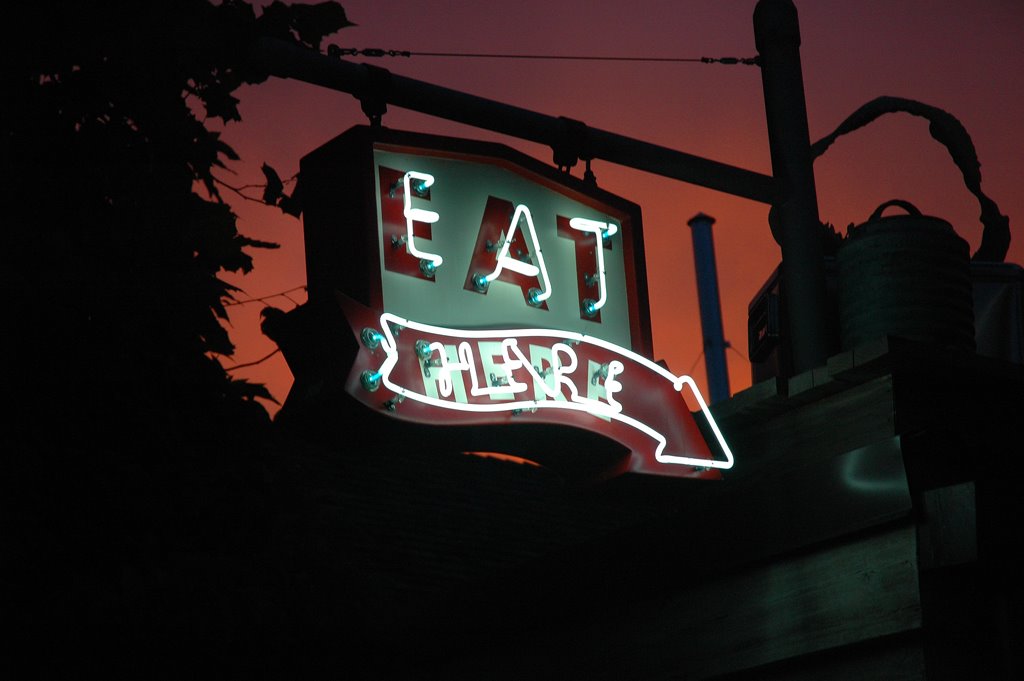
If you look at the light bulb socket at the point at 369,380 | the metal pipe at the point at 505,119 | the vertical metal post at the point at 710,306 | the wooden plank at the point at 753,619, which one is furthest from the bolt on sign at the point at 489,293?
the vertical metal post at the point at 710,306

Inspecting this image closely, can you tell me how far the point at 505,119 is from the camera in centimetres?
689

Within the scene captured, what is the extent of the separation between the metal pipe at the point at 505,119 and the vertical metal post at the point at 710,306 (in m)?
16.5

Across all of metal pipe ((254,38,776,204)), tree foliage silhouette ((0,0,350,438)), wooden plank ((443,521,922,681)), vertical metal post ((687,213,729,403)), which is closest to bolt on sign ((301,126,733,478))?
metal pipe ((254,38,776,204))

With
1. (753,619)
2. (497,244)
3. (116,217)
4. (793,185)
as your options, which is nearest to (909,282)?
(793,185)

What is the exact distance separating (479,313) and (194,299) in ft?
4.78

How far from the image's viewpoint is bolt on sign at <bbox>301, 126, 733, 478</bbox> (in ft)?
20.1

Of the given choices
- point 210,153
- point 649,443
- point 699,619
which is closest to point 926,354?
point 649,443

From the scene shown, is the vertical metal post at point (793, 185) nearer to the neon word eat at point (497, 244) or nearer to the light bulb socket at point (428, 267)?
the neon word eat at point (497, 244)

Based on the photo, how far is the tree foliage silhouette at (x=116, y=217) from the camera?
5.25 m

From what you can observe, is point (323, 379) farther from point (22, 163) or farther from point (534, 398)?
point (22, 163)

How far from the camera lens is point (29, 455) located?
5137 millimetres

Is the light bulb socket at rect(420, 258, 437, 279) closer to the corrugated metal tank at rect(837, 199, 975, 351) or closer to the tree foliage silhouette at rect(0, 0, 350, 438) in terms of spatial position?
the tree foliage silhouette at rect(0, 0, 350, 438)

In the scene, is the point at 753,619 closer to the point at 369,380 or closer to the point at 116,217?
the point at 369,380

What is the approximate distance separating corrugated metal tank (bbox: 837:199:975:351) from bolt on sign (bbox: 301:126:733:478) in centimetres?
106
